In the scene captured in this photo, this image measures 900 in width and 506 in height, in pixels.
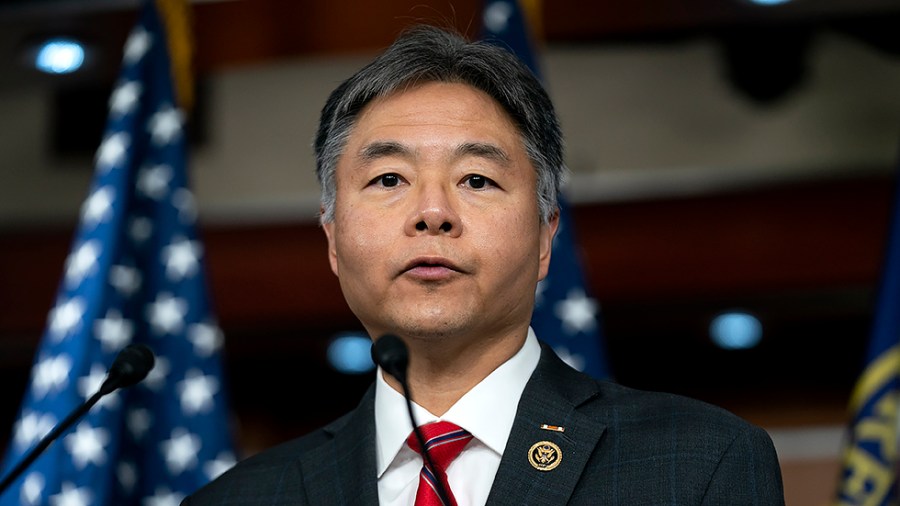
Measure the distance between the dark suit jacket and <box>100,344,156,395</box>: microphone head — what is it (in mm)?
310

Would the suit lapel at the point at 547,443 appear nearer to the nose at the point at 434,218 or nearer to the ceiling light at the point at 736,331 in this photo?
the nose at the point at 434,218

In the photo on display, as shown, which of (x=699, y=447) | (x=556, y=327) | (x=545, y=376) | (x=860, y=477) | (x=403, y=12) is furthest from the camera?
(x=403, y=12)

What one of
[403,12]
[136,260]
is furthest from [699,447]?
[403,12]

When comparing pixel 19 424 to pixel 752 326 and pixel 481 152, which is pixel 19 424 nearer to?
pixel 481 152

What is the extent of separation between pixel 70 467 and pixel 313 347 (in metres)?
2.45

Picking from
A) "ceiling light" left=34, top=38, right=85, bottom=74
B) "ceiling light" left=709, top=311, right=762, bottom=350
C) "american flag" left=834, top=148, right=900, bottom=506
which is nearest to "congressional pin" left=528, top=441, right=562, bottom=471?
"american flag" left=834, top=148, right=900, bottom=506

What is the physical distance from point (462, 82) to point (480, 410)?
Answer: 539mm

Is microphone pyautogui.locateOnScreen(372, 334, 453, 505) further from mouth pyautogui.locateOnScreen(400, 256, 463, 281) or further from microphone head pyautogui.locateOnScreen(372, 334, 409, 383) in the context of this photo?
mouth pyautogui.locateOnScreen(400, 256, 463, 281)

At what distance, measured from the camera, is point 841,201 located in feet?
14.9

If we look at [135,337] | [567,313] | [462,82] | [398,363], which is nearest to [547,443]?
[398,363]

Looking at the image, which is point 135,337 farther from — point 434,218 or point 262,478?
point 434,218

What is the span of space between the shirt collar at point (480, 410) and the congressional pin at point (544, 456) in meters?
0.06

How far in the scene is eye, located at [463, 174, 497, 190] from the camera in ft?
5.88

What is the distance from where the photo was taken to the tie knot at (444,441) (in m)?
1.69
